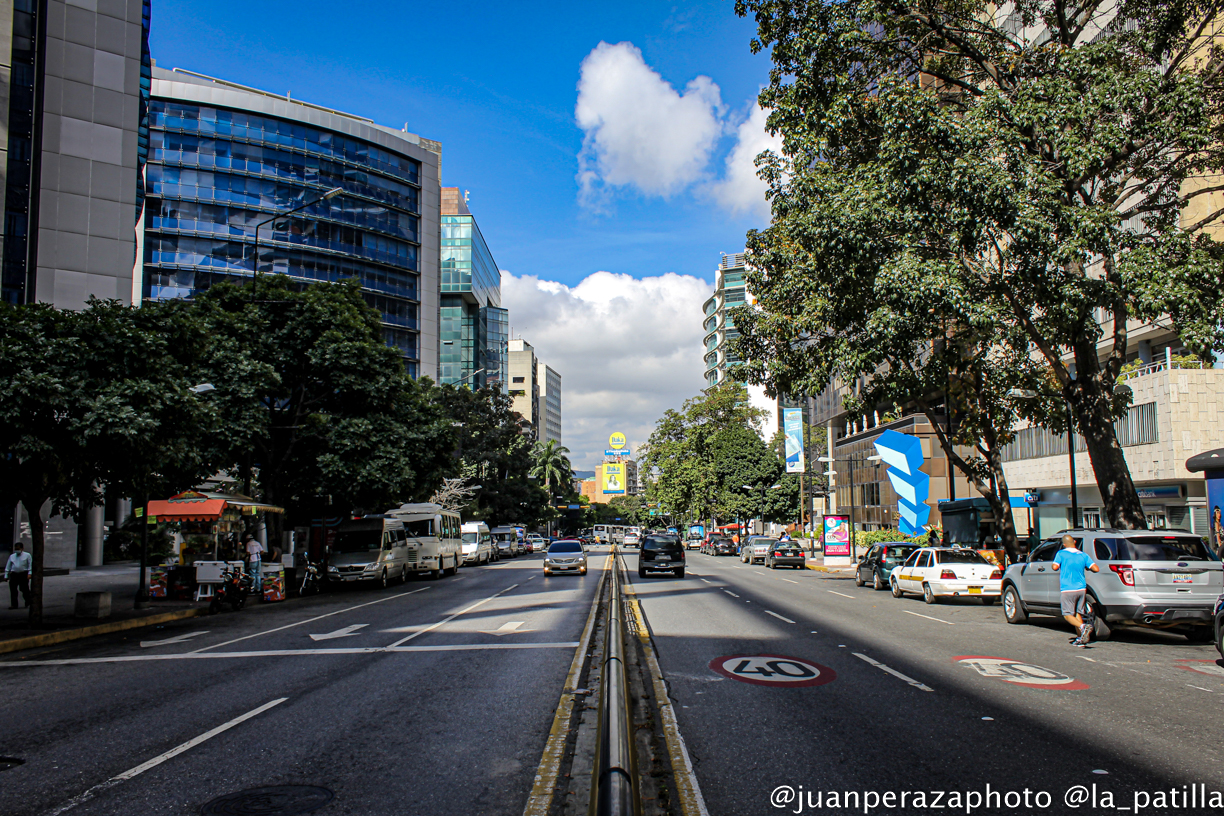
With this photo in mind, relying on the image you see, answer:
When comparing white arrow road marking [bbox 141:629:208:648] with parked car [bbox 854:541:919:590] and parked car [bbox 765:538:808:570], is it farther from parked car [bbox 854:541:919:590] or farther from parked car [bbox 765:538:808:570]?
parked car [bbox 765:538:808:570]

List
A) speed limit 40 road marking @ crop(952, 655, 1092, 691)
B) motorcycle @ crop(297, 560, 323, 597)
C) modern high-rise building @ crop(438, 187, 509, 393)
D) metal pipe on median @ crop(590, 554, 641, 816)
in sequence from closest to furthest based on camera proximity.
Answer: metal pipe on median @ crop(590, 554, 641, 816), speed limit 40 road marking @ crop(952, 655, 1092, 691), motorcycle @ crop(297, 560, 323, 597), modern high-rise building @ crop(438, 187, 509, 393)

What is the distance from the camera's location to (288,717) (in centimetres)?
799

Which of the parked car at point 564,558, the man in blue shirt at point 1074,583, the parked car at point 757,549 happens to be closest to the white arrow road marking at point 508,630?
the man in blue shirt at point 1074,583

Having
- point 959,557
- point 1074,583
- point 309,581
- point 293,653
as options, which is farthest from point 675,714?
point 309,581

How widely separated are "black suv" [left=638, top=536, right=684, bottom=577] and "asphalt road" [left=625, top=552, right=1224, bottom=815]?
15.0 metres

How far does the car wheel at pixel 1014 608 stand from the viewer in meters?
15.8

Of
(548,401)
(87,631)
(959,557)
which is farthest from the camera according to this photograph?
(548,401)

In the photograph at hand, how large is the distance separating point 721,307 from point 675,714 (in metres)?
117

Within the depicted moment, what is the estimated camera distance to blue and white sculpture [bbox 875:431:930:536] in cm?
3456

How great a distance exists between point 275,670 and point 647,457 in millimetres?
78703

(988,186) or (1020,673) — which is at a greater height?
(988,186)

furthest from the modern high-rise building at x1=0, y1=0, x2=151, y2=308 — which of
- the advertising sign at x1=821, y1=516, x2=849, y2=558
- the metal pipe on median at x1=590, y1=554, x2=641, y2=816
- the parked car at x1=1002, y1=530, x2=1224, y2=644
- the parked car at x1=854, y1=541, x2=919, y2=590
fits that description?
the parked car at x1=1002, y1=530, x2=1224, y2=644

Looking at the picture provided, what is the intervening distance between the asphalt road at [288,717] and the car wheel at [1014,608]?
8658 mm

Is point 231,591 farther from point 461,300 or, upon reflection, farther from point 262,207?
point 461,300
